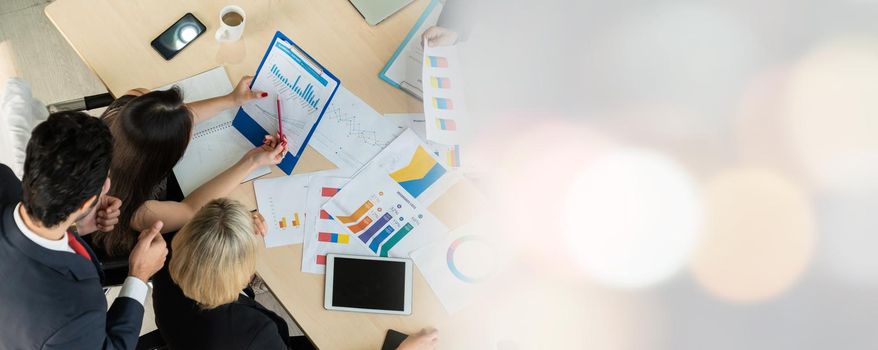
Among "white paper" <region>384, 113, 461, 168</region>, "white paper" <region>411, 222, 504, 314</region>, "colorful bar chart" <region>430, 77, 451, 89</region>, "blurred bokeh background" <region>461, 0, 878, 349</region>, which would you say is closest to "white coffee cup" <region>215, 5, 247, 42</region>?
"white paper" <region>384, 113, 461, 168</region>

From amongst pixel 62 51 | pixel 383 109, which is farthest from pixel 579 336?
pixel 62 51

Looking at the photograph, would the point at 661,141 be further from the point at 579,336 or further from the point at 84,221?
the point at 84,221

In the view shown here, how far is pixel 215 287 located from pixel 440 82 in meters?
0.58

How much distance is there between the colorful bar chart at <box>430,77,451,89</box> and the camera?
1.05 metres

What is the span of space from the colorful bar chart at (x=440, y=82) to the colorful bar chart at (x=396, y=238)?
0.33 meters

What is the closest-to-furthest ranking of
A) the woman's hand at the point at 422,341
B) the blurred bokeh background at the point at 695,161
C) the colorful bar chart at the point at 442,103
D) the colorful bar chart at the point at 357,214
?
the blurred bokeh background at the point at 695,161
the colorful bar chart at the point at 442,103
the woman's hand at the point at 422,341
the colorful bar chart at the point at 357,214

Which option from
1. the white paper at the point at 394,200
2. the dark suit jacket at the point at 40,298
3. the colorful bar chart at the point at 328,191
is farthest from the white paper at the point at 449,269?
the dark suit jacket at the point at 40,298

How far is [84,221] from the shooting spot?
3.99ft

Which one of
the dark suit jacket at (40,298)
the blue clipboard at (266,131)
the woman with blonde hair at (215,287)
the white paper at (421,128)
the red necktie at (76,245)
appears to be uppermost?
the white paper at (421,128)

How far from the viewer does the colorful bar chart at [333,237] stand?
124 cm

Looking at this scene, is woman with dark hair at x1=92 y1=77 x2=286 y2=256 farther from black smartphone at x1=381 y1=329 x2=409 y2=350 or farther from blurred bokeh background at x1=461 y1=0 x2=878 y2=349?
blurred bokeh background at x1=461 y1=0 x2=878 y2=349

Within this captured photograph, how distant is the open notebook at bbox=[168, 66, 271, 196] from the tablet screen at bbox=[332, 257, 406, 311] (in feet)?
0.99

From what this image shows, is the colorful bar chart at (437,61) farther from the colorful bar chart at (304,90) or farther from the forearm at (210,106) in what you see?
the forearm at (210,106)

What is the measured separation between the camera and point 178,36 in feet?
4.40
